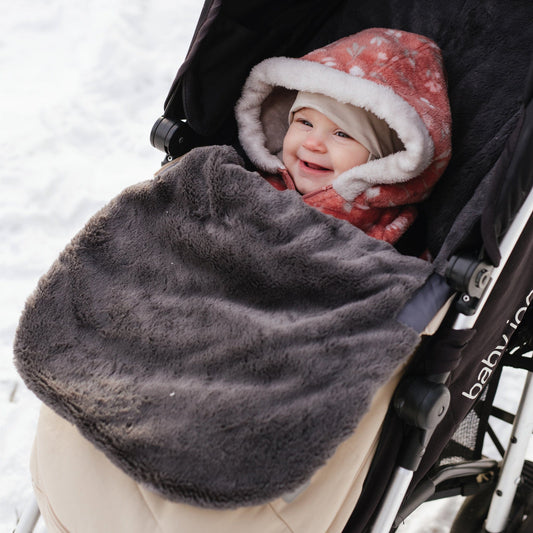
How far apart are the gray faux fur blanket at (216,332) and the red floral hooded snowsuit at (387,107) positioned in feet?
0.80

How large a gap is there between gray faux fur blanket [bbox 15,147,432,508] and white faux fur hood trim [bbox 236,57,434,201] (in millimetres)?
240

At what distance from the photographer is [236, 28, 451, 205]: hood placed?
133cm

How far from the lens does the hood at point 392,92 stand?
1329 millimetres

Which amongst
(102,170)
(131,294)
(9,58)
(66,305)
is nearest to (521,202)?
(131,294)

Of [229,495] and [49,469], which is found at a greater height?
[229,495]

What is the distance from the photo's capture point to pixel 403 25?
4.95 feet

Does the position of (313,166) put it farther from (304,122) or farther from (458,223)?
(458,223)

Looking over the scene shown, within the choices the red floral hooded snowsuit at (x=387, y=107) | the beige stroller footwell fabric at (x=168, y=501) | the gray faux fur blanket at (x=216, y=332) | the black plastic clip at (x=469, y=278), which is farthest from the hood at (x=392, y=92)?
the beige stroller footwell fabric at (x=168, y=501)

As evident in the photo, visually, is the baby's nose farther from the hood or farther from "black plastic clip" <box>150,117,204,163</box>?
"black plastic clip" <box>150,117,204,163</box>

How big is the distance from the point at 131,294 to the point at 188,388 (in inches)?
10.1

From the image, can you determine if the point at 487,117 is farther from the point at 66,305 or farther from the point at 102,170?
the point at 102,170

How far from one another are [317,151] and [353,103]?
5.3 inches

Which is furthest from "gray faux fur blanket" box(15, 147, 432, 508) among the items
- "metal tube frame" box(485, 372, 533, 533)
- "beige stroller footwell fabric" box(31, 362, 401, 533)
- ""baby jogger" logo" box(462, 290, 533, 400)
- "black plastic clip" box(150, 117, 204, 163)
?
"metal tube frame" box(485, 372, 533, 533)

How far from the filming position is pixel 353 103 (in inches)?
53.8
